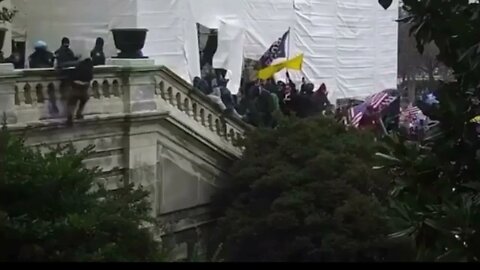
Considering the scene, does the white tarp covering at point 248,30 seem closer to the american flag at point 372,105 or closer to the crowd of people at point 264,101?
the american flag at point 372,105

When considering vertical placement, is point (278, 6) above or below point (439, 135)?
above

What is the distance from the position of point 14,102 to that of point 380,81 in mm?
19120

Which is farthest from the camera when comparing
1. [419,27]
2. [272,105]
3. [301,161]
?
[272,105]

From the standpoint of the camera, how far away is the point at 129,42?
15336mm

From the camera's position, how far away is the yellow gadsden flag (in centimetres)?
2084

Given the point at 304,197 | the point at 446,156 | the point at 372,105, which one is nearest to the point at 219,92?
the point at 304,197

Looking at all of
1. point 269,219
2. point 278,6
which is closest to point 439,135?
point 269,219

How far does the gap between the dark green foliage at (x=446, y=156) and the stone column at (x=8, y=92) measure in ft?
26.8

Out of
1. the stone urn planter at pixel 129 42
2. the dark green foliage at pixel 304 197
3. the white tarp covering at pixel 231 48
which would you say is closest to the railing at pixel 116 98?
the stone urn planter at pixel 129 42

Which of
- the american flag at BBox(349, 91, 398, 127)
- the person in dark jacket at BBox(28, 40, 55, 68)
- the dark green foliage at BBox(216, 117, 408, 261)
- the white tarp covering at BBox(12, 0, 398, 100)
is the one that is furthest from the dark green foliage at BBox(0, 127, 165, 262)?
the white tarp covering at BBox(12, 0, 398, 100)

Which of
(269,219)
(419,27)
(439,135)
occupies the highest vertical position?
(419,27)

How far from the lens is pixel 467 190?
4.88 m

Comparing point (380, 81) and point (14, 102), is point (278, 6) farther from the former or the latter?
point (14, 102)

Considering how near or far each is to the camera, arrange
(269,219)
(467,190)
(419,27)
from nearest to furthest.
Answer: (467,190)
(419,27)
(269,219)
